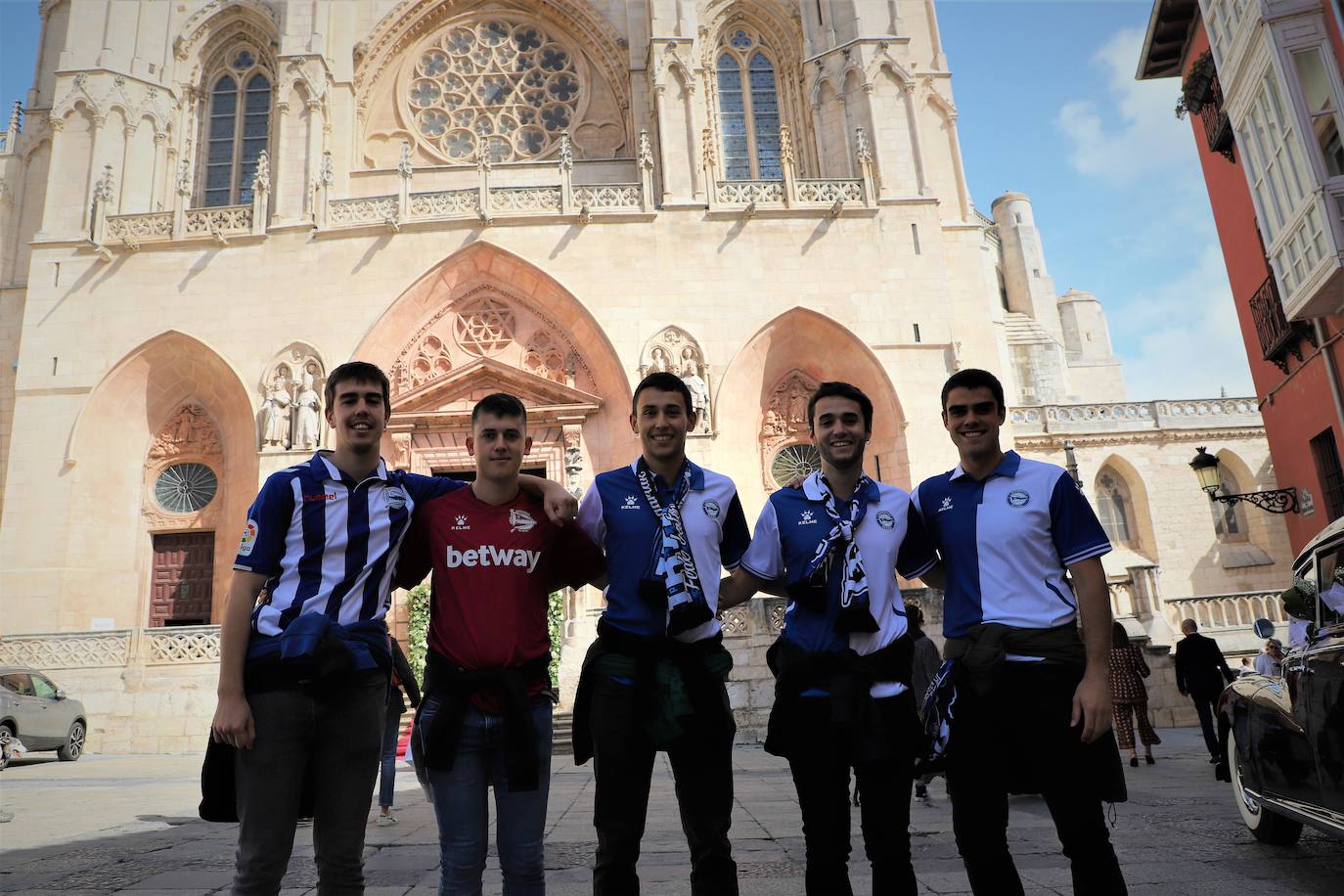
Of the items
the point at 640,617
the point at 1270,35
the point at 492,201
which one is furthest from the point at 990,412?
the point at 492,201

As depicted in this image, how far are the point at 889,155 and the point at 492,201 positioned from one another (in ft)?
27.3

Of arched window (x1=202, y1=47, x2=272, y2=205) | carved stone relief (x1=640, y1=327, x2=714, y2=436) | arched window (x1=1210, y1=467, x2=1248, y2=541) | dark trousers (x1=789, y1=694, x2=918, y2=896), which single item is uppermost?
arched window (x1=202, y1=47, x2=272, y2=205)

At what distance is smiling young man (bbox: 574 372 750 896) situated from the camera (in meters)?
2.53

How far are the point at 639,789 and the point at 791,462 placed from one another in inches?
611

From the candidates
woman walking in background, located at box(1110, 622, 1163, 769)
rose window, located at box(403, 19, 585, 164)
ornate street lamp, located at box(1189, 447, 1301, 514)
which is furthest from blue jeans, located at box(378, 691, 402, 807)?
rose window, located at box(403, 19, 585, 164)

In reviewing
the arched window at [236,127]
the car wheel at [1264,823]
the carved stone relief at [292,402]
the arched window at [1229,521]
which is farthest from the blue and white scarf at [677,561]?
the arched window at [1229,521]

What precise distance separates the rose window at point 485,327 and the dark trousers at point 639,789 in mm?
15811

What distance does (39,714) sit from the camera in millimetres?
11695

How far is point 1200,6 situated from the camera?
12.1 m

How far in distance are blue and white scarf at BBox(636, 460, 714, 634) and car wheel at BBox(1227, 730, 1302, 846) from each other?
11.1 ft

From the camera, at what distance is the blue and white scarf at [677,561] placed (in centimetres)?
259

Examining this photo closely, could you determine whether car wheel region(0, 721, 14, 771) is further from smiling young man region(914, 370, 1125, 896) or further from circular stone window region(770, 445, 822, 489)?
circular stone window region(770, 445, 822, 489)

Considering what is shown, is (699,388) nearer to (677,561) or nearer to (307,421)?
(307,421)

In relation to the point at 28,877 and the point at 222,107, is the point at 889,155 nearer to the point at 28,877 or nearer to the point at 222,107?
the point at 222,107
